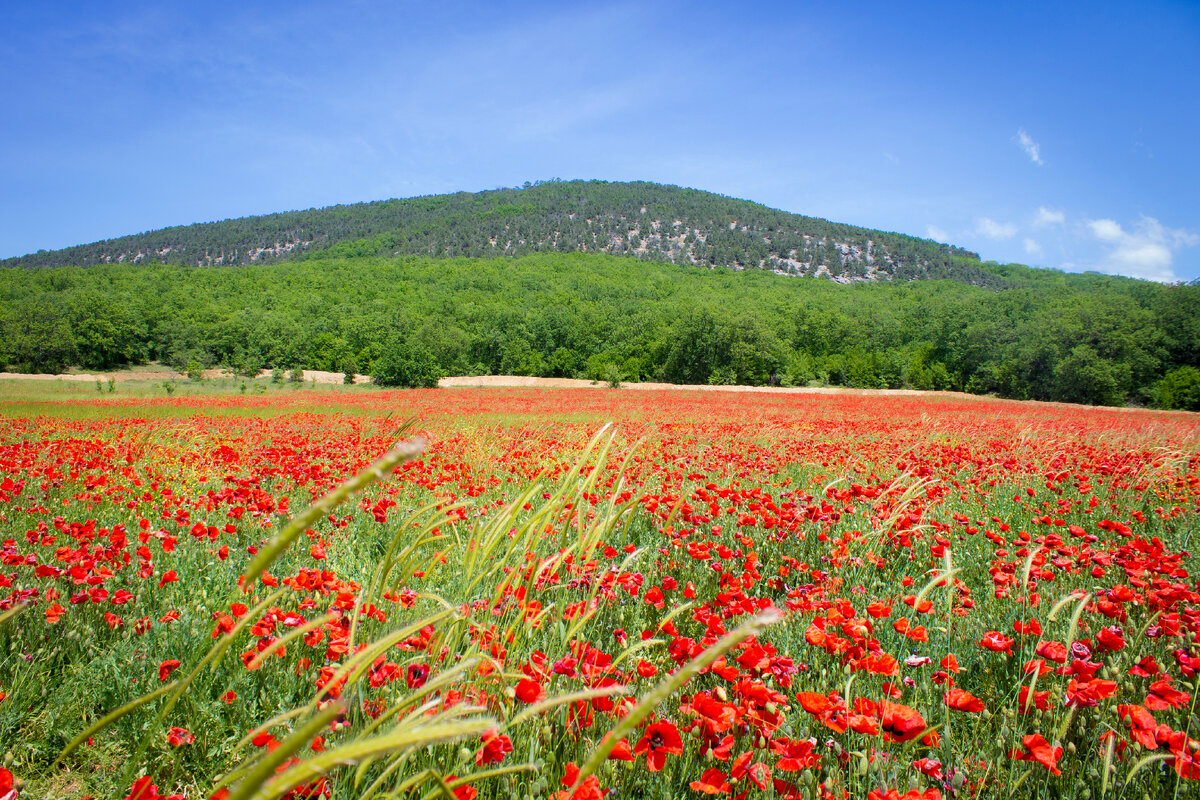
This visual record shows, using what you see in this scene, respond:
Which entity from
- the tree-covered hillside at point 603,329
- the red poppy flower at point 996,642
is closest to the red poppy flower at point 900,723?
the red poppy flower at point 996,642

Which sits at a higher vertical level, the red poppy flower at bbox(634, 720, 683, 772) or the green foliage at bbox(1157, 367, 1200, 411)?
the red poppy flower at bbox(634, 720, 683, 772)

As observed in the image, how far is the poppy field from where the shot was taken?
1288 mm

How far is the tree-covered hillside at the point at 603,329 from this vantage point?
159 feet

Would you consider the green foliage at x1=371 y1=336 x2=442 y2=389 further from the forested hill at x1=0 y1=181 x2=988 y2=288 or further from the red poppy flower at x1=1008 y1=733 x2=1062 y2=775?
the forested hill at x1=0 y1=181 x2=988 y2=288

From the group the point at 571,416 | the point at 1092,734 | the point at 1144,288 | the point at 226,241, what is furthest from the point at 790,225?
the point at 1092,734

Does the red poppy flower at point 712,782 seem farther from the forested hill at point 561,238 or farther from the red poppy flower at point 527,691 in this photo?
the forested hill at point 561,238

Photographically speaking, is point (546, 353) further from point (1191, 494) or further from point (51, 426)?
point (1191, 494)

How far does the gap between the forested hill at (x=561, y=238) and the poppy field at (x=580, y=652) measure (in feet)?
458

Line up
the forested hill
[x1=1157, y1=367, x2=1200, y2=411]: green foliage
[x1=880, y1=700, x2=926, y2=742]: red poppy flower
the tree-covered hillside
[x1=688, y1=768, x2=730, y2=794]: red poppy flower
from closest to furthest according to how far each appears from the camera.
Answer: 1. [x1=688, y1=768, x2=730, y2=794]: red poppy flower
2. [x1=880, y1=700, x2=926, y2=742]: red poppy flower
3. [x1=1157, y1=367, x2=1200, y2=411]: green foliage
4. the tree-covered hillside
5. the forested hill

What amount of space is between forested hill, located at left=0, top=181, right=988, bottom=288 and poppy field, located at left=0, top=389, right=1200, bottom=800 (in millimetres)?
139573

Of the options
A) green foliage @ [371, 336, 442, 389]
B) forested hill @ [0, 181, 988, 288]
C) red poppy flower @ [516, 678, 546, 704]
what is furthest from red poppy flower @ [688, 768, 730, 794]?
forested hill @ [0, 181, 988, 288]

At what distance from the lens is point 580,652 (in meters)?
1.90

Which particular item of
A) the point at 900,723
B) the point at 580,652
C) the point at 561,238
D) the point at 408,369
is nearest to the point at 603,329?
the point at 408,369

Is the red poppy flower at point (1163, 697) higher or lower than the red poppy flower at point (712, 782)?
higher
